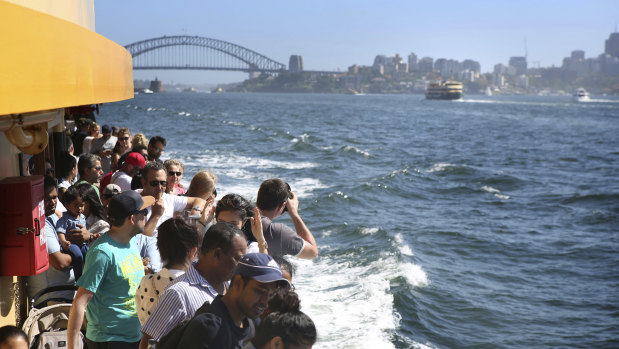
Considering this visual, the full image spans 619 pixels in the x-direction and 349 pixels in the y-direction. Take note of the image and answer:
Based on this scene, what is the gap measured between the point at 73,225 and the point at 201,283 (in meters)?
2.01

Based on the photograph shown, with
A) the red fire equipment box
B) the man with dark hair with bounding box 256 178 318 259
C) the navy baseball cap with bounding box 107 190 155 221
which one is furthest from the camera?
the man with dark hair with bounding box 256 178 318 259

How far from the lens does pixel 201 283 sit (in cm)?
319

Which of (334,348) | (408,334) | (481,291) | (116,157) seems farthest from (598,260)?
(116,157)

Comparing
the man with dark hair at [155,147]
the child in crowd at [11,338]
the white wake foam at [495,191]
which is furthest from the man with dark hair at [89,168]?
the white wake foam at [495,191]

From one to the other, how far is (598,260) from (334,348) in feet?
32.9

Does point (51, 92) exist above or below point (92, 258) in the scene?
above

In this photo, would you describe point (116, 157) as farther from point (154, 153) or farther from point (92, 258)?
point (92, 258)

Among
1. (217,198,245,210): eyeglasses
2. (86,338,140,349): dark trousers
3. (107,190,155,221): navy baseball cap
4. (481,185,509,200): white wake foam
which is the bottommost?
(481,185,509,200): white wake foam

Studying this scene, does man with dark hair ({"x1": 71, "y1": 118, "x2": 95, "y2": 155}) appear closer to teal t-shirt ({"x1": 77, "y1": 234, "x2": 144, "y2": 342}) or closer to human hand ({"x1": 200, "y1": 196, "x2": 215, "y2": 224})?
human hand ({"x1": 200, "y1": 196, "x2": 215, "y2": 224})

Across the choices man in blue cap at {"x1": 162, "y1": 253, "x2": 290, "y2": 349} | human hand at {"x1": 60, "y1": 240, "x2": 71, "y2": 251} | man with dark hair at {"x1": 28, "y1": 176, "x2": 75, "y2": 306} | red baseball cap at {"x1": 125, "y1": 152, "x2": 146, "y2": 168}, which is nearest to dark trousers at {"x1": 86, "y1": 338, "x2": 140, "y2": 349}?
man with dark hair at {"x1": 28, "y1": 176, "x2": 75, "y2": 306}

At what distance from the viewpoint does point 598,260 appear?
1591cm

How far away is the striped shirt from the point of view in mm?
3104

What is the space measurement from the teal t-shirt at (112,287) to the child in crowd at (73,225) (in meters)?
0.92

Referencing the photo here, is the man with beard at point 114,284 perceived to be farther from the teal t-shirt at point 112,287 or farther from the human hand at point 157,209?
the human hand at point 157,209
